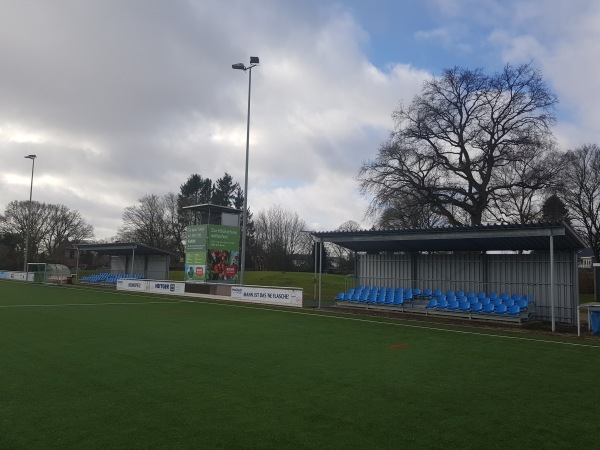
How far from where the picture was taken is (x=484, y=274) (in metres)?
20.0

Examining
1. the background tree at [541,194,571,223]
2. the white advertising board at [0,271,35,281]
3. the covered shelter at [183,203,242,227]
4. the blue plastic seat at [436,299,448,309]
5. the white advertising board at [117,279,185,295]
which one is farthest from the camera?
the white advertising board at [0,271,35,281]

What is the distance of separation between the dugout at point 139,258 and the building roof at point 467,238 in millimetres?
21935

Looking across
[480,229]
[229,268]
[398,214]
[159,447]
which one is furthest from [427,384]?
[398,214]

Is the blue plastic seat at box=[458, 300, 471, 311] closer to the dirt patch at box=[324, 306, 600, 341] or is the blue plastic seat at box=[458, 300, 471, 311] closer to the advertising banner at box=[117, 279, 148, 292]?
the dirt patch at box=[324, 306, 600, 341]

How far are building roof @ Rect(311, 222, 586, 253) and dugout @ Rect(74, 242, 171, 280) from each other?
21935 millimetres

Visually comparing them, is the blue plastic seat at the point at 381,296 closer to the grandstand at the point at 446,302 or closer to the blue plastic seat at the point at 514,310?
the grandstand at the point at 446,302

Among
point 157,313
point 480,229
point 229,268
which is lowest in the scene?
point 157,313

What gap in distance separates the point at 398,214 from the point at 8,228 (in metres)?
65.1

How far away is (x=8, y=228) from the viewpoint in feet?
236

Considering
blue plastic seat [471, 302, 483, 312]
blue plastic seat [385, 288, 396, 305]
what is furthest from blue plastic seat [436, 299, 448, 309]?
blue plastic seat [385, 288, 396, 305]

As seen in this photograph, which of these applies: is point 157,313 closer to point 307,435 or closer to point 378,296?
point 378,296

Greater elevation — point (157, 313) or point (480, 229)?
point (480, 229)

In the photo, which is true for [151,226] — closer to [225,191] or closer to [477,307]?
[225,191]

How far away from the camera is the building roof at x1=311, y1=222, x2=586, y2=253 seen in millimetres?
15531
